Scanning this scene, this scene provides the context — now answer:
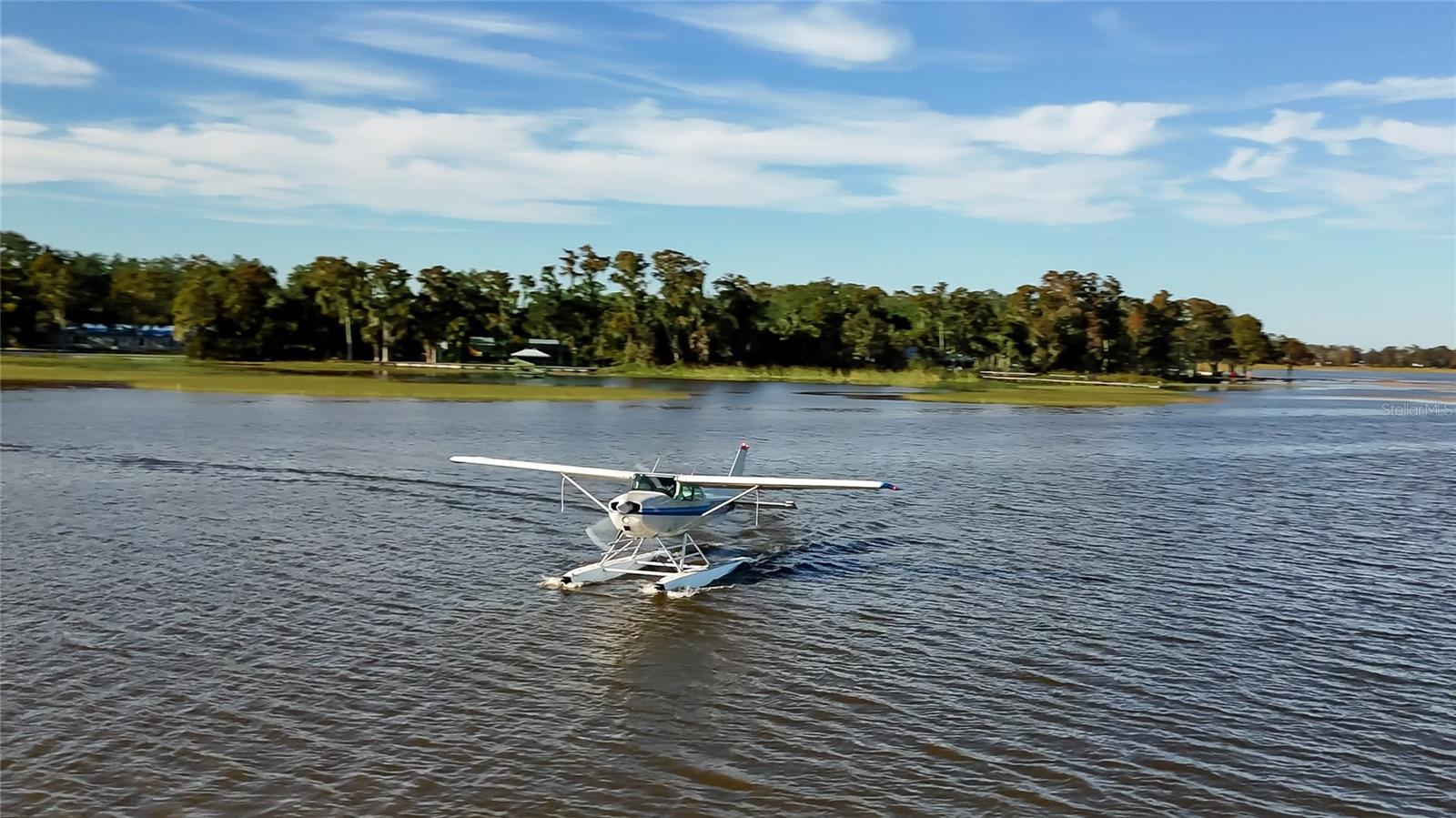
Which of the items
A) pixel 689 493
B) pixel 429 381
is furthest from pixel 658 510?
pixel 429 381

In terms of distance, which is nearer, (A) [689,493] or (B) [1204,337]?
(A) [689,493]

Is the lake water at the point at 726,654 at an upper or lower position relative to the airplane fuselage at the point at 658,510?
lower

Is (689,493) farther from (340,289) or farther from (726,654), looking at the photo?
(340,289)

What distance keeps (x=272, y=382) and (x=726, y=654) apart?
222 feet

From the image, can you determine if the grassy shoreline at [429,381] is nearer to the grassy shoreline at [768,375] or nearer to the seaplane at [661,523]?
the grassy shoreline at [768,375]

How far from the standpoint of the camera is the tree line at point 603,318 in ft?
371

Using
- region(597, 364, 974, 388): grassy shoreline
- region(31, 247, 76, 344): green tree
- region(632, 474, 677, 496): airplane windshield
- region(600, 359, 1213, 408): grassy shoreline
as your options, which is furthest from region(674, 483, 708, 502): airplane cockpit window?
region(31, 247, 76, 344): green tree

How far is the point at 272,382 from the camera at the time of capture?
74812mm

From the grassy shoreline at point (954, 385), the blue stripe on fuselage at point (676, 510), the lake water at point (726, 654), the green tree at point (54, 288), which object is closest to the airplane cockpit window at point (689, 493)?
the blue stripe on fuselage at point (676, 510)

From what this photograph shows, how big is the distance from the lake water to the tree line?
8428cm

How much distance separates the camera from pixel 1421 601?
18172mm

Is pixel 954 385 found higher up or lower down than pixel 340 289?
lower down

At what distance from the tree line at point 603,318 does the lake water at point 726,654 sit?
276ft

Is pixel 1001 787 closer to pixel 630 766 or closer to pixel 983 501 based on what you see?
pixel 630 766
